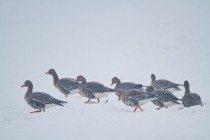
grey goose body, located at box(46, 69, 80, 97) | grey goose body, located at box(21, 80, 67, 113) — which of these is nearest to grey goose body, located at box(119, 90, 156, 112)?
grey goose body, located at box(21, 80, 67, 113)

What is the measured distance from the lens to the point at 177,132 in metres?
10.7

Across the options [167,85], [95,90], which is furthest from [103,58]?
[95,90]

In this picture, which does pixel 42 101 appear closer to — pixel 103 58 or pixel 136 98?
pixel 136 98

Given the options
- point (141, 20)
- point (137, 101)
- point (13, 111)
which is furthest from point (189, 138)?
point (141, 20)

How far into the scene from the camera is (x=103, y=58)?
2912 centimetres

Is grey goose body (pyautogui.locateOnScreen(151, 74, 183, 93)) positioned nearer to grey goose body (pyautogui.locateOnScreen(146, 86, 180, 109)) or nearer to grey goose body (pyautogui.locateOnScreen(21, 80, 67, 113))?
grey goose body (pyautogui.locateOnScreen(146, 86, 180, 109))

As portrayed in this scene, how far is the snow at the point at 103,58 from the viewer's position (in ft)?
37.3

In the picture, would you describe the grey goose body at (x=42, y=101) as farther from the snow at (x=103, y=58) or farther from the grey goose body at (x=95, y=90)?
the grey goose body at (x=95, y=90)

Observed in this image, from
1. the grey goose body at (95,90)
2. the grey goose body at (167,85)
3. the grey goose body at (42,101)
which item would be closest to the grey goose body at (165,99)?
the grey goose body at (95,90)

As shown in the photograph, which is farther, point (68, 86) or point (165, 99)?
point (68, 86)

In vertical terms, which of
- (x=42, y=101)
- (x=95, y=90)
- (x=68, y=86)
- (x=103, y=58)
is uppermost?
(x=103, y=58)

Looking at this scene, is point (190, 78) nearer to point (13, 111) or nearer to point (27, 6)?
point (13, 111)

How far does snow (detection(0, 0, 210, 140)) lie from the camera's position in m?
11.4

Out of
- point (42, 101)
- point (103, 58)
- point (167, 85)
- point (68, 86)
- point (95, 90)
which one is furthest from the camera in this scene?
point (103, 58)
